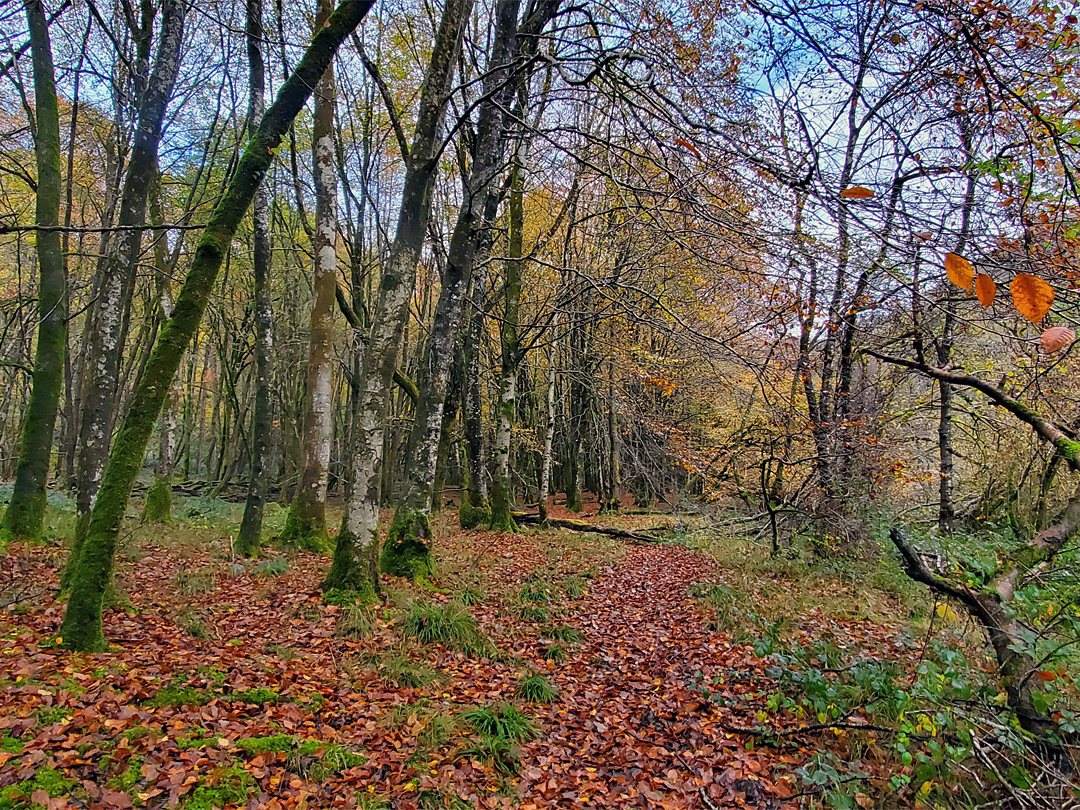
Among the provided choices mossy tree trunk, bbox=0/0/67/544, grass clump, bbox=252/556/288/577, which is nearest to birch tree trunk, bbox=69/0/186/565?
mossy tree trunk, bbox=0/0/67/544

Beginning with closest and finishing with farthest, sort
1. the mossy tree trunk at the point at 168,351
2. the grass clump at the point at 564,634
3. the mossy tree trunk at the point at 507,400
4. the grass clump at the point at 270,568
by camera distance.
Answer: the mossy tree trunk at the point at 168,351 → the grass clump at the point at 564,634 → the grass clump at the point at 270,568 → the mossy tree trunk at the point at 507,400

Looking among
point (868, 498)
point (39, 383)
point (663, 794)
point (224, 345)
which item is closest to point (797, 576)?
point (868, 498)

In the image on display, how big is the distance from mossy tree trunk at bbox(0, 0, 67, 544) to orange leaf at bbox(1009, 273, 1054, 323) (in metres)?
9.33

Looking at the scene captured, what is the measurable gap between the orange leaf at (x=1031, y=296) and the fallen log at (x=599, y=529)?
12269mm

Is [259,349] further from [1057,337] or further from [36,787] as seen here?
[1057,337]

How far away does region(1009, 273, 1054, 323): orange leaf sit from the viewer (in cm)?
121

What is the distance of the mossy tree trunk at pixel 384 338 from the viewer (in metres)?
6.04

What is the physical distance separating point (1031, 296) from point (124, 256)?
329 inches

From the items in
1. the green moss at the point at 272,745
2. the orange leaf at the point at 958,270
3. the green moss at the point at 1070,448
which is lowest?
the green moss at the point at 272,745

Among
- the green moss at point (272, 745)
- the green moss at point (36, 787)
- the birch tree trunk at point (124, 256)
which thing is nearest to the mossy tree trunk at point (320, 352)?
the birch tree trunk at point (124, 256)

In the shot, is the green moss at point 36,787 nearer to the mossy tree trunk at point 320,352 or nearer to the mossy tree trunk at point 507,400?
the mossy tree trunk at point 320,352

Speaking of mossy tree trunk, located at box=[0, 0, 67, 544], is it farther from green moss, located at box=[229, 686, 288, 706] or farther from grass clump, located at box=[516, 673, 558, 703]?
grass clump, located at box=[516, 673, 558, 703]


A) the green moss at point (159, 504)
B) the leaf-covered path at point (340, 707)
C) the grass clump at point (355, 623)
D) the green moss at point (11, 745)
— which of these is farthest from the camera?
the green moss at point (159, 504)

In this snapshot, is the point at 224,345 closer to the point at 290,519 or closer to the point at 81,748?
the point at 290,519
